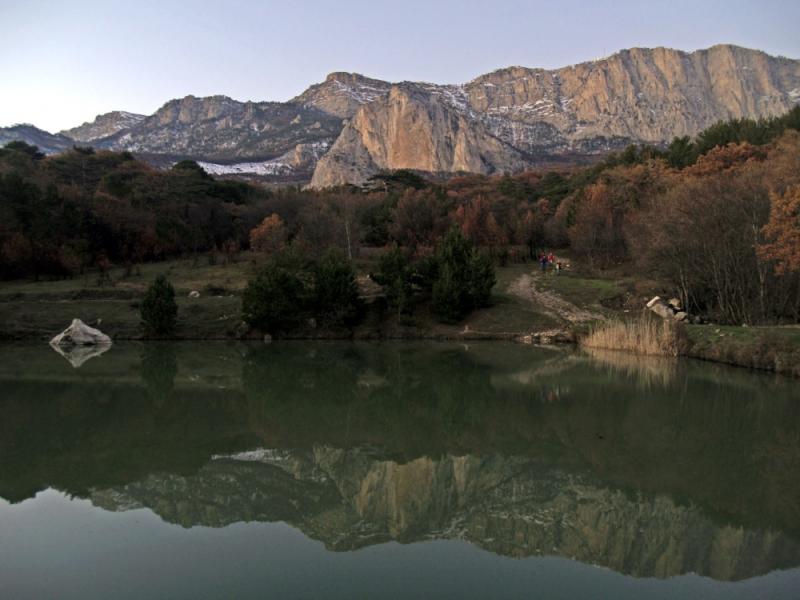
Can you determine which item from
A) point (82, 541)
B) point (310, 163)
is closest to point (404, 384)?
point (82, 541)

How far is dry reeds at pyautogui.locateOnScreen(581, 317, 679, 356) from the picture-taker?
21344mm

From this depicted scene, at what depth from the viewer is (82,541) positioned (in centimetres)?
692

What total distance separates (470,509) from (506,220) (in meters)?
44.5

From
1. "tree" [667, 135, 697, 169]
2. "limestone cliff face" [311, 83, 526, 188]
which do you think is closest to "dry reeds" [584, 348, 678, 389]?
"tree" [667, 135, 697, 169]

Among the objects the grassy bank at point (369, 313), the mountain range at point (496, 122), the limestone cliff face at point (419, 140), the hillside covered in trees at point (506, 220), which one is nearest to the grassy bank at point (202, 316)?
the grassy bank at point (369, 313)

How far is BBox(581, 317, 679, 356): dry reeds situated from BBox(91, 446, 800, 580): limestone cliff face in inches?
519

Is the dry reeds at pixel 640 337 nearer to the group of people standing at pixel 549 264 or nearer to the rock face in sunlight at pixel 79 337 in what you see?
the group of people standing at pixel 549 264

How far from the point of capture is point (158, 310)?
27609 millimetres

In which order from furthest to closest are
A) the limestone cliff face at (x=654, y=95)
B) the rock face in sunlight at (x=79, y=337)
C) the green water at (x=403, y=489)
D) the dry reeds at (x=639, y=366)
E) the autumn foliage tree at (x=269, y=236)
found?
the limestone cliff face at (x=654, y=95)
the autumn foliage tree at (x=269, y=236)
the rock face in sunlight at (x=79, y=337)
the dry reeds at (x=639, y=366)
the green water at (x=403, y=489)

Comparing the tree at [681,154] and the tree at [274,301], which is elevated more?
the tree at [681,154]

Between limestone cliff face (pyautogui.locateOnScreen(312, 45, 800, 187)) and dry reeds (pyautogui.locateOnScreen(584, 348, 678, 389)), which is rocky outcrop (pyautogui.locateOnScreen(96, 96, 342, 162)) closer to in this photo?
limestone cliff face (pyautogui.locateOnScreen(312, 45, 800, 187))

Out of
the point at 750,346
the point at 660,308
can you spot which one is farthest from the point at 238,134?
the point at 750,346

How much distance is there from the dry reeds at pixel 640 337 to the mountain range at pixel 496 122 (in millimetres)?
100179

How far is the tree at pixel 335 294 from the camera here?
28625 millimetres
